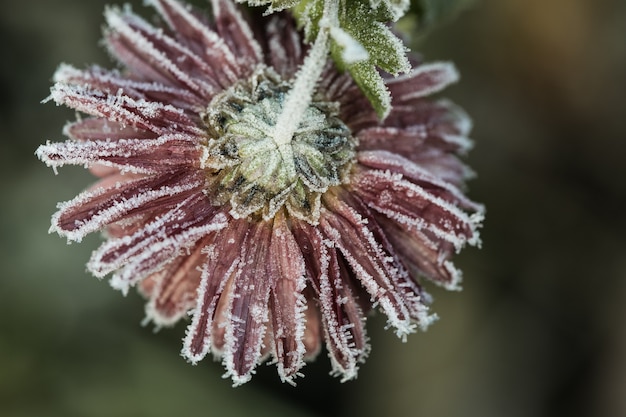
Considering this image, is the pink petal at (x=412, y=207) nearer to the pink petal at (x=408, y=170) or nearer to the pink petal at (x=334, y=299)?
the pink petal at (x=408, y=170)

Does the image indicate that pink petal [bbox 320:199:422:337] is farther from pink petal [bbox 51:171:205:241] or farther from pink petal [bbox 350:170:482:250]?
pink petal [bbox 51:171:205:241]

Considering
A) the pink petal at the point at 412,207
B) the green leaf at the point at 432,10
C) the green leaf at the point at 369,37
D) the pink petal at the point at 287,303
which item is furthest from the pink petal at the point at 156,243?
the green leaf at the point at 432,10

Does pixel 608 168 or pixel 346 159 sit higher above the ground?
pixel 608 168

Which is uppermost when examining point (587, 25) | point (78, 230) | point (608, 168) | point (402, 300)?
point (587, 25)

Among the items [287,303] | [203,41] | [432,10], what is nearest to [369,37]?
[203,41]

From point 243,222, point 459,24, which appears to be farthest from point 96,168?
point 459,24

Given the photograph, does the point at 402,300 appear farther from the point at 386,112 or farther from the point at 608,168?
the point at 608,168

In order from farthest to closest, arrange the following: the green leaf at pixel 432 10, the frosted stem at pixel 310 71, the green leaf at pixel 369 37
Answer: the green leaf at pixel 432 10 < the green leaf at pixel 369 37 < the frosted stem at pixel 310 71
